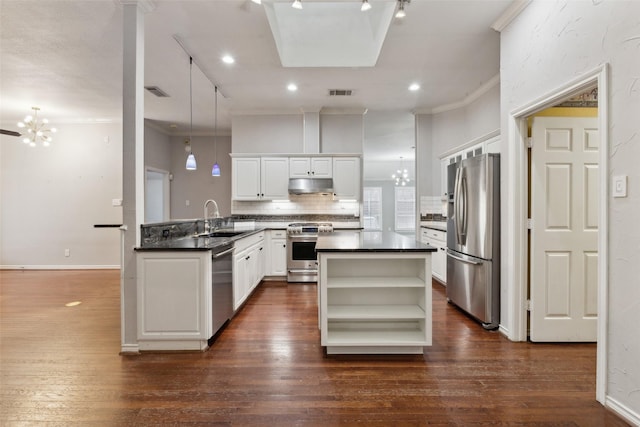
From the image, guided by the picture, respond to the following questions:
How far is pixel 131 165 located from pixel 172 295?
117cm

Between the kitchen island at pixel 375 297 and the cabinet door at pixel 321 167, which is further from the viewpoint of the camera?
the cabinet door at pixel 321 167

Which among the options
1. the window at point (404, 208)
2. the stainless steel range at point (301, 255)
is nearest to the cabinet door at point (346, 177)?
the stainless steel range at point (301, 255)

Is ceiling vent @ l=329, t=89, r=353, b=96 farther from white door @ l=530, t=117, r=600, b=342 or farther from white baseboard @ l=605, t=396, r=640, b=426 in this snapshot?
white baseboard @ l=605, t=396, r=640, b=426

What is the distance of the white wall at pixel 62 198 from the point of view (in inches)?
241

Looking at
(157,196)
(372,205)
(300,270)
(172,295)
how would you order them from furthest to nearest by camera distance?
(372,205)
(157,196)
(300,270)
(172,295)

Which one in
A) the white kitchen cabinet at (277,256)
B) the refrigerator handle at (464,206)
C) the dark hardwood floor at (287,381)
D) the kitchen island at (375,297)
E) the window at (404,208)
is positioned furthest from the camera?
the window at (404,208)

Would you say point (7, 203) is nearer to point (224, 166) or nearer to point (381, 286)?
point (224, 166)

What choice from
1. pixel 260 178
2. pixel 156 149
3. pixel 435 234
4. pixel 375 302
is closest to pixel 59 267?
pixel 156 149

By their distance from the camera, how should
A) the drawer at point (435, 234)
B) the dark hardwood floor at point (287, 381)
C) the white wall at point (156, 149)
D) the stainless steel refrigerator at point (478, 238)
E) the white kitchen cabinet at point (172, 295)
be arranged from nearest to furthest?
1. the dark hardwood floor at point (287, 381)
2. the white kitchen cabinet at point (172, 295)
3. the stainless steel refrigerator at point (478, 238)
4. the drawer at point (435, 234)
5. the white wall at point (156, 149)

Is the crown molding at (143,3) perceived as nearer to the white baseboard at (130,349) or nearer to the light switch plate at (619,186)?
the white baseboard at (130,349)

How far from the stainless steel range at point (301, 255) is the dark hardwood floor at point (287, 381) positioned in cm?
180

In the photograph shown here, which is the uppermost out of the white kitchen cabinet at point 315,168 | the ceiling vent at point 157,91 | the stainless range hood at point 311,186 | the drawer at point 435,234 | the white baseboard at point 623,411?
the ceiling vent at point 157,91

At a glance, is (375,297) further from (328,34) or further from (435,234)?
(328,34)

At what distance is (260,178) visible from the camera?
5.56 metres
